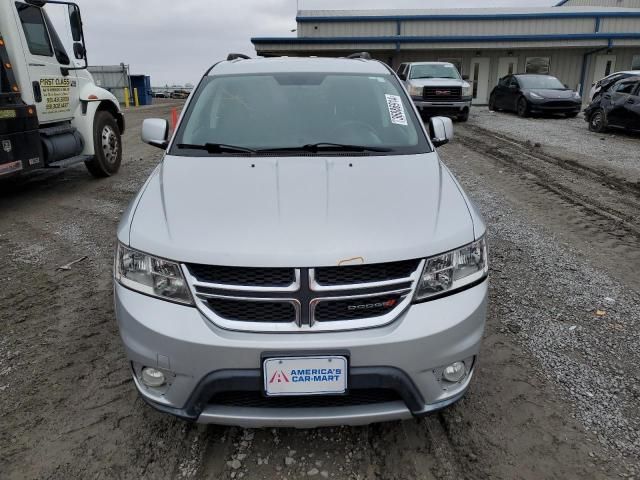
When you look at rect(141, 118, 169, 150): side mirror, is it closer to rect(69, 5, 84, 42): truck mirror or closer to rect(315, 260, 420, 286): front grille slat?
rect(315, 260, 420, 286): front grille slat

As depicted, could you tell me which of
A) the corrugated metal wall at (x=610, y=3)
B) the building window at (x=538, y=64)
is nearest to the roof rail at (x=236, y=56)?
the building window at (x=538, y=64)

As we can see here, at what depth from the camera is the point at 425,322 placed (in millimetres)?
2008

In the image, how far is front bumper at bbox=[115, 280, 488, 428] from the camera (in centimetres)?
193

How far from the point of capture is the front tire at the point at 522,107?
641 inches

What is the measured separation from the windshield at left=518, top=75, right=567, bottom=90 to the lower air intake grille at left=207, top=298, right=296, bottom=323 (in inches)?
679

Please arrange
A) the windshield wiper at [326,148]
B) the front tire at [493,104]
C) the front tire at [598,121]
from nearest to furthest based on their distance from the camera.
Answer: the windshield wiper at [326,148], the front tire at [598,121], the front tire at [493,104]

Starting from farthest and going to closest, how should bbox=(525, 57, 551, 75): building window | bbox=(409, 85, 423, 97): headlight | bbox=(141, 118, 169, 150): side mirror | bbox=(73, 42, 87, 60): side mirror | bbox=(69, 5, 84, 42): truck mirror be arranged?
bbox=(525, 57, 551, 75): building window, bbox=(409, 85, 423, 97): headlight, bbox=(73, 42, 87, 60): side mirror, bbox=(69, 5, 84, 42): truck mirror, bbox=(141, 118, 169, 150): side mirror

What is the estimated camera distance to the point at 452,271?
215 centimetres

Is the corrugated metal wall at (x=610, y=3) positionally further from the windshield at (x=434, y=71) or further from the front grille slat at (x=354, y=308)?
the front grille slat at (x=354, y=308)

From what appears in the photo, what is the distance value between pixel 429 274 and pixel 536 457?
1.03m

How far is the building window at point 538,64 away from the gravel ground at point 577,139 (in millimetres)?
11687

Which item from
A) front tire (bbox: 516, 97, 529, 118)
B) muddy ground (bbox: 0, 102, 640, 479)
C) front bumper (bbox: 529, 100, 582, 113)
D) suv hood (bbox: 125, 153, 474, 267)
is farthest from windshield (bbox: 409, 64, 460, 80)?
suv hood (bbox: 125, 153, 474, 267)

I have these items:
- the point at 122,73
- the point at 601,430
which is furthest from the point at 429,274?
the point at 122,73

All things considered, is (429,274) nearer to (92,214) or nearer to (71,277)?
(71,277)
